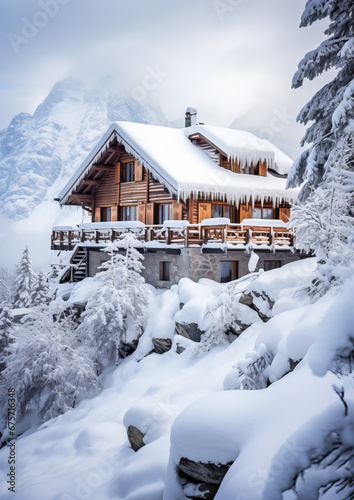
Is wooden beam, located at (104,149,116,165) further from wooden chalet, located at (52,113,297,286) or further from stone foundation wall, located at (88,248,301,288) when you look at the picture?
stone foundation wall, located at (88,248,301,288)

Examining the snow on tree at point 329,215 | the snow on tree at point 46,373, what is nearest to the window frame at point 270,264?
the snow on tree at point 329,215

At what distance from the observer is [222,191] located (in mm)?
19969

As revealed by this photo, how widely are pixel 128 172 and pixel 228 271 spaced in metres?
9.33

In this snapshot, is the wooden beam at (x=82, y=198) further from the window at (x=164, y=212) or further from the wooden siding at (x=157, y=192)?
the window at (x=164, y=212)

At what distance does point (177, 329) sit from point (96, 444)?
6.24m

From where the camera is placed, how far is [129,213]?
80.4ft

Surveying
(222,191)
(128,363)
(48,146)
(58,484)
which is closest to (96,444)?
(58,484)

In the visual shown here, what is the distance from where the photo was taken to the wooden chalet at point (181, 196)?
61.9 ft

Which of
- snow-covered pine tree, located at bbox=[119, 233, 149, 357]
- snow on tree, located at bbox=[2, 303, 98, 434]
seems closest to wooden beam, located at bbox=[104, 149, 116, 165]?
snow-covered pine tree, located at bbox=[119, 233, 149, 357]

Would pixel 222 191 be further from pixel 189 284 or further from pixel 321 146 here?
pixel 321 146

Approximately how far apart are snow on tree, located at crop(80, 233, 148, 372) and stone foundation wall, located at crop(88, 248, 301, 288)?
86.0 inches

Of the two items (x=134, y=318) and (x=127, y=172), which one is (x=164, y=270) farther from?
(x=127, y=172)

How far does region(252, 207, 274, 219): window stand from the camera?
23578mm

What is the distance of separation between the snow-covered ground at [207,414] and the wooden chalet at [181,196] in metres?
2.93
